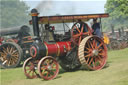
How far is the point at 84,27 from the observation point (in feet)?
27.3

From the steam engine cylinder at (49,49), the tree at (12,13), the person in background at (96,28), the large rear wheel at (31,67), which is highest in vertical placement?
the tree at (12,13)

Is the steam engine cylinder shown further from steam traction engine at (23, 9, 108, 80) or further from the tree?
the tree

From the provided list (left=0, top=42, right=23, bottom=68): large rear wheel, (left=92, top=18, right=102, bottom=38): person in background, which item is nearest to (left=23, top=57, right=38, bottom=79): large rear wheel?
(left=92, top=18, right=102, bottom=38): person in background

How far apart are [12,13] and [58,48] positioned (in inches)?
1771

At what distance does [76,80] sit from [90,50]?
1963 millimetres

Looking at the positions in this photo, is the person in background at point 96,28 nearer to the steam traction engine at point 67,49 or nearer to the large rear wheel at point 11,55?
the steam traction engine at point 67,49

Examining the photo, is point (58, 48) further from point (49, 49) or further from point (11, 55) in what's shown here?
point (11, 55)

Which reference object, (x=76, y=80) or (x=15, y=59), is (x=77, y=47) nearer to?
(x=76, y=80)

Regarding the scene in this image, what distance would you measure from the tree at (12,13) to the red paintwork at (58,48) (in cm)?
4111

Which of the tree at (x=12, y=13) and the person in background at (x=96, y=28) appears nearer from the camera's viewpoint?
the person in background at (x=96, y=28)

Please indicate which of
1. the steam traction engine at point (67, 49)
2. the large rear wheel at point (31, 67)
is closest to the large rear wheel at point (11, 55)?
the steam traction engine at point (67, 49)

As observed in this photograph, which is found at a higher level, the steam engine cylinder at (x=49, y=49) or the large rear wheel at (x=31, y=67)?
the steam engine cylinder at (x=49, y=49)

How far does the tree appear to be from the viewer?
4741cm

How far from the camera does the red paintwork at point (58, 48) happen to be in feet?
24.2
